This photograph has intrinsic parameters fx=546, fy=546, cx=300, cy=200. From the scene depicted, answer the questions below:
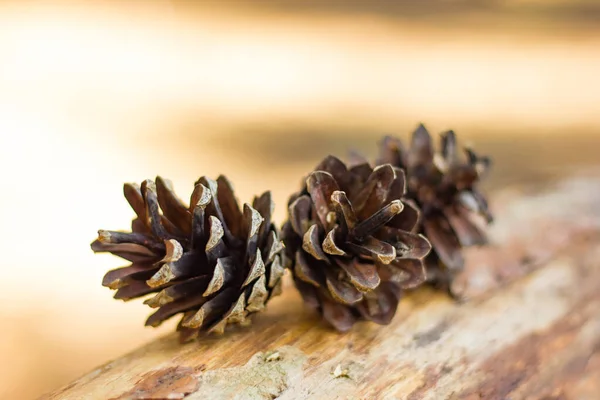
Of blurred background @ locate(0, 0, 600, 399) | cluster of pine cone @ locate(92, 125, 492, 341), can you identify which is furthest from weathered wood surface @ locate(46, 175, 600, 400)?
blurred background @ locate(0, 0, 600, 399)

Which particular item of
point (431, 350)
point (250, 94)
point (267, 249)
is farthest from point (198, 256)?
point (250, 94)

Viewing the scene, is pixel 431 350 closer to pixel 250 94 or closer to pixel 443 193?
pixel 443 193

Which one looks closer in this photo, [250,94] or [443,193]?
[443,193]

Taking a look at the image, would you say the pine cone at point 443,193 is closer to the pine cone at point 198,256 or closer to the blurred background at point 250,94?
the pine cone at point 198,256

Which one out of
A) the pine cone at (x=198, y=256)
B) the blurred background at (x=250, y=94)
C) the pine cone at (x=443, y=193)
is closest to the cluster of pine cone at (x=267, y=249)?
the pine cone at (x=198, y=256)

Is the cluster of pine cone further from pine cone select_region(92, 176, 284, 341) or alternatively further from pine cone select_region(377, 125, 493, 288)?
pine cone select_region(377, 125, 493, 288)
